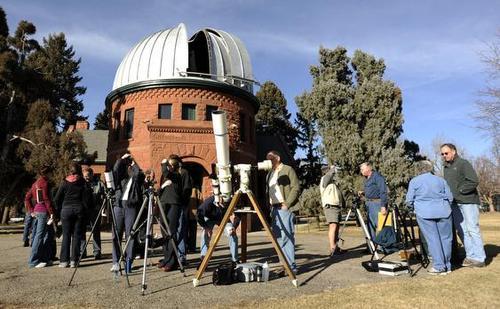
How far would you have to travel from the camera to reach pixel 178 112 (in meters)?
19.2

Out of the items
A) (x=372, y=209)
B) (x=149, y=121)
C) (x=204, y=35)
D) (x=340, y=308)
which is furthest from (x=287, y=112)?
(x=340, y=308)

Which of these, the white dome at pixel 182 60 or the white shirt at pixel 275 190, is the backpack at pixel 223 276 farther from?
the white dome at pixel 182 60

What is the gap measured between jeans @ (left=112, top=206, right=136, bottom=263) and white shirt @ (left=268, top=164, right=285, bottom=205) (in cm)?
233

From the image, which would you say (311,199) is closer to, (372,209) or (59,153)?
(372,209)

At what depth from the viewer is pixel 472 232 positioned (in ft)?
21.2

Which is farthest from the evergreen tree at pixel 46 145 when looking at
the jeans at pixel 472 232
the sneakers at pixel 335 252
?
the jeans at pixel 472 232

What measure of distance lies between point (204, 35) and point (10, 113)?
11781 millimetres

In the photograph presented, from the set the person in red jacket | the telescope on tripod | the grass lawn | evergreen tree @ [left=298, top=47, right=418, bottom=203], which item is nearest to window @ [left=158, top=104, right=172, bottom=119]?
evergreen tree @ [left=298, top=47, right=418, bottom=203]

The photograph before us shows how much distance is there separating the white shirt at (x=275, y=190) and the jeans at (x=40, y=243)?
14.7 feet

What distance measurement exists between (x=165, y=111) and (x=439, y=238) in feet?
51.2

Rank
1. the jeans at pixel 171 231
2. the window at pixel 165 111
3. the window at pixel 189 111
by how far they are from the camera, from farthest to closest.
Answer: the window at pixel 189 111
the window at pixel 165 111
the jeans at pixel 171 231

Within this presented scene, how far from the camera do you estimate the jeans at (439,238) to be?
610cm

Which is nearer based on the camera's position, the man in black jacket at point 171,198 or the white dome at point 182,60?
the man in black jacket at point 171,198

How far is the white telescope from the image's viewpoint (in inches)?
204
